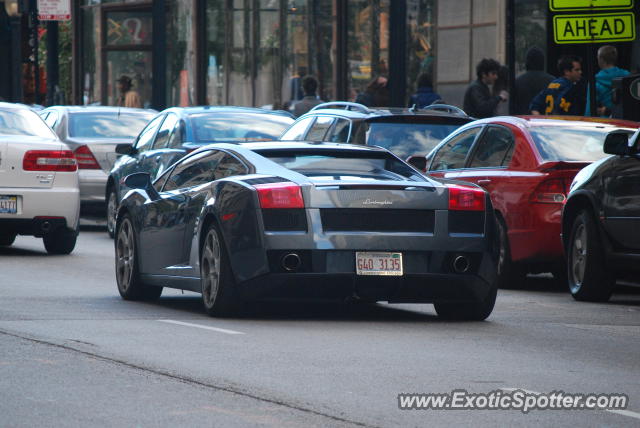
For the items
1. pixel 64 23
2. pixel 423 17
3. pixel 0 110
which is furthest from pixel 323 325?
pixel 64 23

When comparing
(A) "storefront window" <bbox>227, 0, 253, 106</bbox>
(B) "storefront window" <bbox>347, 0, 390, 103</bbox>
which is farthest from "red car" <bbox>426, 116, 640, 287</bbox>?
(A) "storefront window" <bbox>227, 0, 253, 106</bbox>

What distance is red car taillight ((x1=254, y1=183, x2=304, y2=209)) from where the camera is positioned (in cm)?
1092

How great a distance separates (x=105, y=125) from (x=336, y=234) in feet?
42.4

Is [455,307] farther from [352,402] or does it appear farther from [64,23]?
[64,23]

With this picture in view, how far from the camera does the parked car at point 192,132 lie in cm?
1912

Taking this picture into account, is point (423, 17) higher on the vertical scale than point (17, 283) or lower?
higher

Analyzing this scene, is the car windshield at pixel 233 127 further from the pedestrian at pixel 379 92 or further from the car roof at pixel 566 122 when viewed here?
the pedestrian at pixel 379 92

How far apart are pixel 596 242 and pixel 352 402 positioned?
605 cm

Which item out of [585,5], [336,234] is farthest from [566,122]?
[336,234]

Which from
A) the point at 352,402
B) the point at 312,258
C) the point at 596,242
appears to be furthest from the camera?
the point at 596,242

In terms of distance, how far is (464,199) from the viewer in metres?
11.2

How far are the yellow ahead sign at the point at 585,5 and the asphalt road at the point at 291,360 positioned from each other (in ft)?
17.6

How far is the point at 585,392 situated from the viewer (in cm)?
814

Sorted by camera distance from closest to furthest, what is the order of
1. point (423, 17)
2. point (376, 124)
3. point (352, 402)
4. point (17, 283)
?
point (352, 402), point (17, 283), point (376, 124), point (423, 17)
